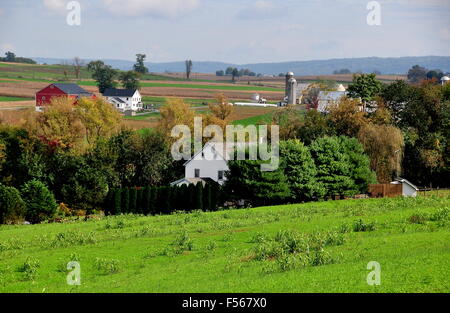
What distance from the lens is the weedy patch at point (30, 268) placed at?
1016 inches

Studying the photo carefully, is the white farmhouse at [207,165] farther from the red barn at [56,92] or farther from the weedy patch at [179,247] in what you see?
the red barn at [56,92]

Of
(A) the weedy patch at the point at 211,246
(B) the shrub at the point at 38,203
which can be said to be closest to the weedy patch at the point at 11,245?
(A) the weedy patch at the point at 211,246

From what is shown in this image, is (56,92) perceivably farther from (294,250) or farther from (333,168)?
(294,250)

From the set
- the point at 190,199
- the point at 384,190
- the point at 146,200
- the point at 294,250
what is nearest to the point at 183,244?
the point at 294,250

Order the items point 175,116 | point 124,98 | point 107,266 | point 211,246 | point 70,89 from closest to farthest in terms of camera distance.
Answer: point 107,266, point 211,246, point 175,116, point 70,89, point 124,98

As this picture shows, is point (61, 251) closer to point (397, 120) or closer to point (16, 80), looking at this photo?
point (397, 120)

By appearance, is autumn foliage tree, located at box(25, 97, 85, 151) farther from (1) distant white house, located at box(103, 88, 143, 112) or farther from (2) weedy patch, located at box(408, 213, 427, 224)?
(1) distant white house, located at box(103, 88, 143, 112)

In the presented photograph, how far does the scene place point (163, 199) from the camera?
5797cm

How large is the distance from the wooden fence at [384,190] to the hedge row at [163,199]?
48.7ft

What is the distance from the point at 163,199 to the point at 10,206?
1284 cm

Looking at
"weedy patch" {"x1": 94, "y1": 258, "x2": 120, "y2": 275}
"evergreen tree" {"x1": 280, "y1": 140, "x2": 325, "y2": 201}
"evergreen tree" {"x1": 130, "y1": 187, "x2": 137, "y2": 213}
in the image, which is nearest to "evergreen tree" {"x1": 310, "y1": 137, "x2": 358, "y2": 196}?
"evergreen tree" {"x1": 280, "y1": 140, "x2": 325, "y2": 201}
